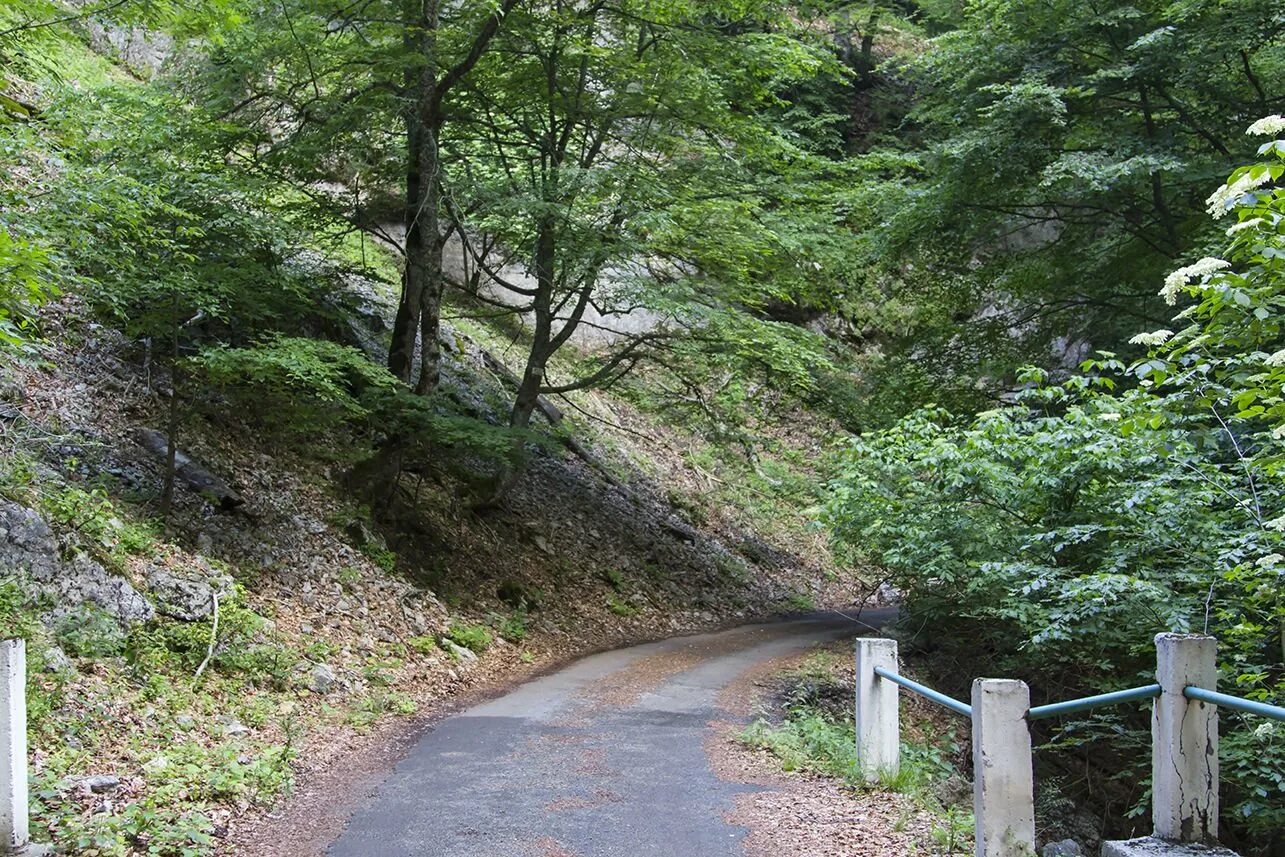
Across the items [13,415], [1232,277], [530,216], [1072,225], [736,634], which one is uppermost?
[1072,225]

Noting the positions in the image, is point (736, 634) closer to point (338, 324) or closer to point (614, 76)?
point (338, 324)

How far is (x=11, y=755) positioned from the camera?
472 centimetres

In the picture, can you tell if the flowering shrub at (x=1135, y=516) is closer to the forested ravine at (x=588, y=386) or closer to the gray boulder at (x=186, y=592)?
the forested ravine at (x=588, y=386)

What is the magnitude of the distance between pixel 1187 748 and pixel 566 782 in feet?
12.9

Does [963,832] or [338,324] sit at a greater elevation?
[338,324]

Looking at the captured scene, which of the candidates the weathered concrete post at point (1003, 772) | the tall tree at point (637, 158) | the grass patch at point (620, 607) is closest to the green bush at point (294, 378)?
the tall tree at point (637, 158)

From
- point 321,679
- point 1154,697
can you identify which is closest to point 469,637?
point 321,679

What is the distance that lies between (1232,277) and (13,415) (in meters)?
10.2

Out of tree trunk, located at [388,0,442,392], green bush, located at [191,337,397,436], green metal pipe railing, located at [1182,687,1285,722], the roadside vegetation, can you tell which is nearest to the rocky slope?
green bush, located at [191,337,397,436]

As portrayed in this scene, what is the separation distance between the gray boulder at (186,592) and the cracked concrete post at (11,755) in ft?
12.5

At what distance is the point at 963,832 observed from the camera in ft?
18.5

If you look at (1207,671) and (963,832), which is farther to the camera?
(963,832)

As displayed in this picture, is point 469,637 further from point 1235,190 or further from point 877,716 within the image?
point 1235,190

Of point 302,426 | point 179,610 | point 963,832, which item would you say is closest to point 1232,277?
point 963,832
